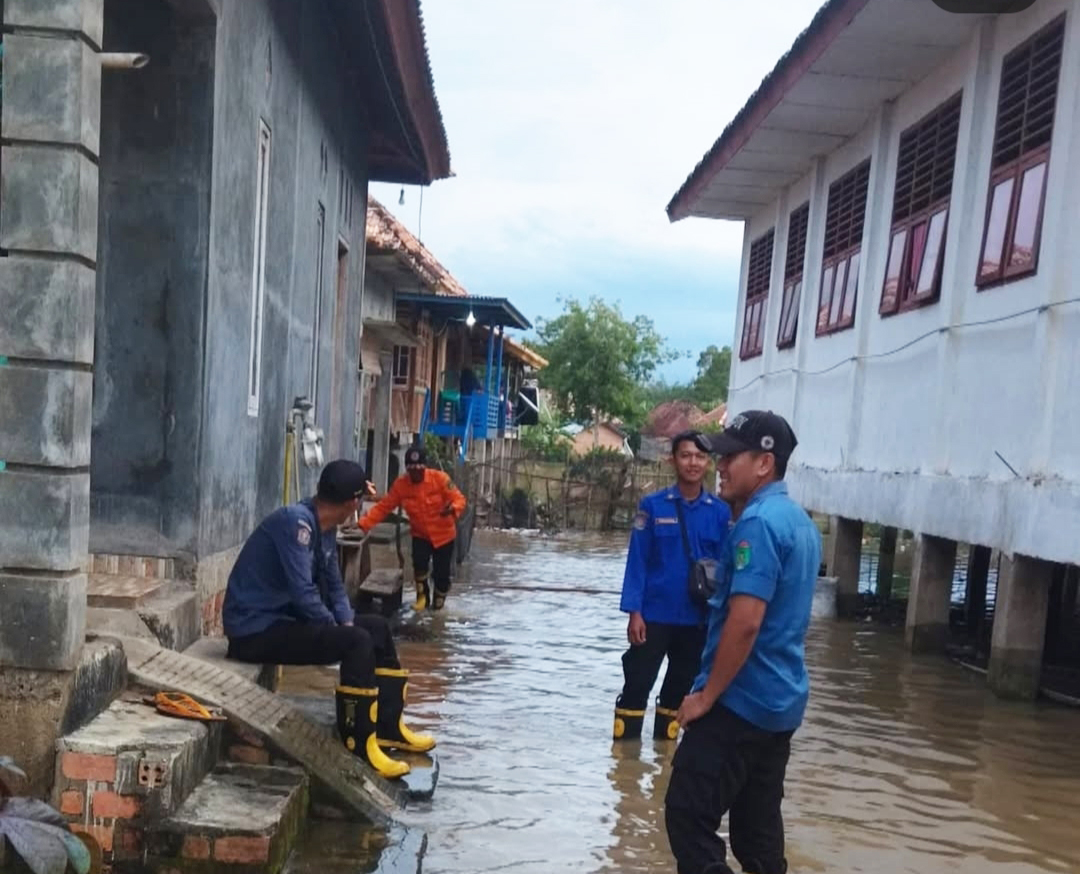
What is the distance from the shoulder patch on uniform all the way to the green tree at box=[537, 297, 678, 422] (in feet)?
159

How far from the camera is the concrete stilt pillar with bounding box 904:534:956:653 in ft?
40.3

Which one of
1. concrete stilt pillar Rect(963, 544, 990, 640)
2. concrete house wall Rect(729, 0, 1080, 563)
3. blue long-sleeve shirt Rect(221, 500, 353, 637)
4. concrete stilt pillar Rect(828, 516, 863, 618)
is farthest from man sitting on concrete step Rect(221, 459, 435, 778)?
concrete stilt pillar Rect(828, 516, 863, 618)

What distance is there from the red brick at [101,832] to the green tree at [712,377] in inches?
2808

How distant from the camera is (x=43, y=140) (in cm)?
454

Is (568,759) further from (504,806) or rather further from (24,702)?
(24,702)

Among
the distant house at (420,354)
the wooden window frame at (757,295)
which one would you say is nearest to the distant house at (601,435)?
the distant house at (420,354)

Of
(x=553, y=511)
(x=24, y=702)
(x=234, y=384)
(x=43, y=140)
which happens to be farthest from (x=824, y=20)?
(x=553, y=511)

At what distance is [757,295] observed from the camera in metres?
21.2

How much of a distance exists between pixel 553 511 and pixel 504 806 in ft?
80.0

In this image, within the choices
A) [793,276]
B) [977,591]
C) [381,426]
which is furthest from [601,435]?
[977,591]

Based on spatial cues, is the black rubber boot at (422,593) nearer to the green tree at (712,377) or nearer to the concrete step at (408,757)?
the concrete step at (408,757)

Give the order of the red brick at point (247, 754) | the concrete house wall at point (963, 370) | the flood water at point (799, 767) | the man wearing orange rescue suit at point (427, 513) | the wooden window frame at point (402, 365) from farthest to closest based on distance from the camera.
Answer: the wooden window frame at point (402, 365) < the man wearing orange rescue suit at point (427, 513) < the concrete house wall at point (963, 370) < the flood water at point (799, 767) < the red brick at point (247, 754)

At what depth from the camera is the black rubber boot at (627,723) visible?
25.7 ft

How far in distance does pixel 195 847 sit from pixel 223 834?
0.10m
